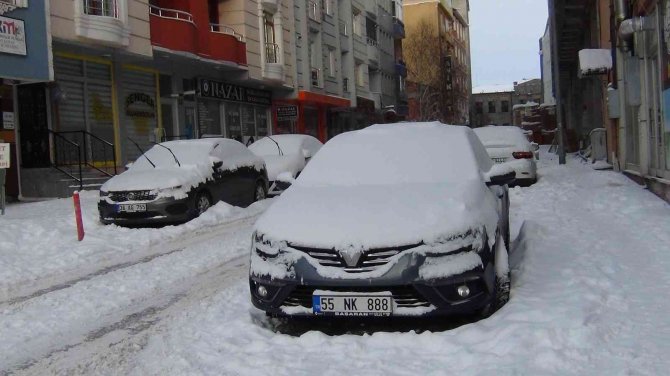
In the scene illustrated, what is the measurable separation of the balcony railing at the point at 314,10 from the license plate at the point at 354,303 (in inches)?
1141

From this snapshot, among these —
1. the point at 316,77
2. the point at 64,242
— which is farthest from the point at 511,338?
the point at 316,77

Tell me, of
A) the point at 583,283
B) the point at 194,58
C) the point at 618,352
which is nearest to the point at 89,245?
the point at 583,283

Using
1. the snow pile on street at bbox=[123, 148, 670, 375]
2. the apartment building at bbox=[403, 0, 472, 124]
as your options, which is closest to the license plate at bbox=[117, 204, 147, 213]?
the snow pile on street at bbox=[123, 148, 670, 375]

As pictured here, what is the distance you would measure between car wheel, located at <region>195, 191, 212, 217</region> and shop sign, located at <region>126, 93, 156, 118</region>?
8812 millimetres

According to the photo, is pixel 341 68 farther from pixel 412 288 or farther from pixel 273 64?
A: pixel 412 288

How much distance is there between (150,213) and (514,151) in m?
7.96

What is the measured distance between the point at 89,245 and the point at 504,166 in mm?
6252

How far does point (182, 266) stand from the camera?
7727 millimetres

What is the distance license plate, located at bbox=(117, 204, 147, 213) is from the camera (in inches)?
423

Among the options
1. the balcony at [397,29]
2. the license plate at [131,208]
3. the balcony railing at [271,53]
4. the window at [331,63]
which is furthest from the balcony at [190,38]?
the balcony at [397,29]

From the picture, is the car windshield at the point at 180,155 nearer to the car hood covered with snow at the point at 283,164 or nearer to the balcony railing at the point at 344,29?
the car hood covered with snow at the point at 283,164

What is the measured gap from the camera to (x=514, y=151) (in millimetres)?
14258

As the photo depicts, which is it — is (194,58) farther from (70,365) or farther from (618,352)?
(618,352)

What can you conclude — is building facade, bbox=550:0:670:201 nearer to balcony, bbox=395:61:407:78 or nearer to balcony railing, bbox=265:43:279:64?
balcony railing, bbox=265:43:279:64
